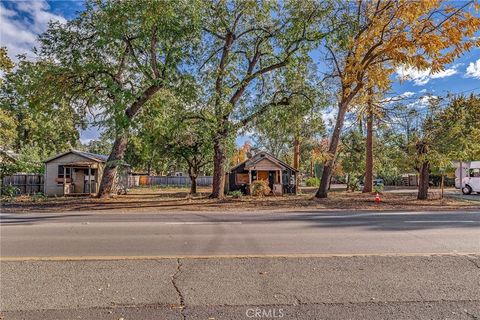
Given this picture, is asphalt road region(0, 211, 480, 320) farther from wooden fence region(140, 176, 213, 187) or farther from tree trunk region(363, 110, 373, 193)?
wooden fence region(140, 176, 213, 187)

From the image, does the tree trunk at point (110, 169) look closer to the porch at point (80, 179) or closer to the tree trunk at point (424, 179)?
the porch at point (80, 179)

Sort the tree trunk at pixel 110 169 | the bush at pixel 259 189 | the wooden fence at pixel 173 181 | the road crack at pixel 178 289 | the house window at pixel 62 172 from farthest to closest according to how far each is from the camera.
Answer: the wooden fence at pixel 173 181, the house window at pixel 62 172, the bush at pixel 259 189, the tree trunk at pixel 110 169, the road crack at pixel 178 289

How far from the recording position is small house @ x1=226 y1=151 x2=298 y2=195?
31219mm

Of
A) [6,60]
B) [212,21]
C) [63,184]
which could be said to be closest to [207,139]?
[212,21]

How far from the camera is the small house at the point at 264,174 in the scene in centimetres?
3122

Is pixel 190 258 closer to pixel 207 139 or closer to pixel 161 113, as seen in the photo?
pixel 161 113

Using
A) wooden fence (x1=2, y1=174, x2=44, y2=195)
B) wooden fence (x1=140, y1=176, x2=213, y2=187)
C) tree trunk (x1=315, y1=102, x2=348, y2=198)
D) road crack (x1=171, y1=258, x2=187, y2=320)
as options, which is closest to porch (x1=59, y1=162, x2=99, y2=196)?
wooden fence (x1=2, y1=174, x2=44, y2=195)

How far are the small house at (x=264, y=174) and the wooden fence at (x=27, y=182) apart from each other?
15.8 m

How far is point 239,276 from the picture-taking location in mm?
5457

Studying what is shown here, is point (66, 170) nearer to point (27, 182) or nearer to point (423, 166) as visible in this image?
point (27, 182)

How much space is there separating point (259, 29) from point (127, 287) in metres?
18.4

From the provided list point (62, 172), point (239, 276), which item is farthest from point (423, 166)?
point (62, 172)

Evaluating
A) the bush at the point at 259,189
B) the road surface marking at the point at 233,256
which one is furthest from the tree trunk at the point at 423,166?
the road surface marking at the point at 233,256

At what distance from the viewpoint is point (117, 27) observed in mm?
15328
